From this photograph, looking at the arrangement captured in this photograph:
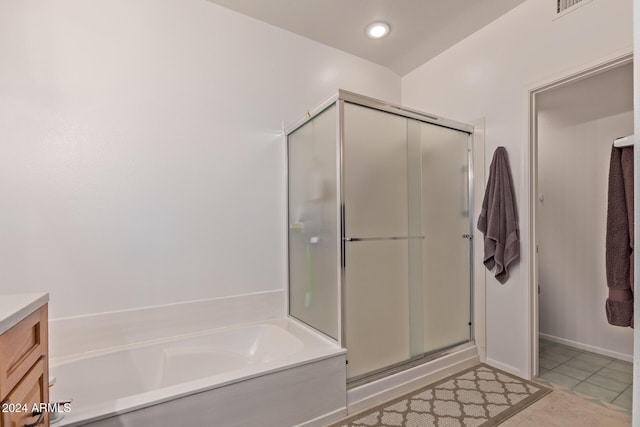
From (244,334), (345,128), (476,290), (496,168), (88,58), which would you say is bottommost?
(244,334)

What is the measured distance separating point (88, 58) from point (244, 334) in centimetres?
203

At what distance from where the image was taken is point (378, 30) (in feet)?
8.48

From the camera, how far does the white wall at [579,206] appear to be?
2.67 meters

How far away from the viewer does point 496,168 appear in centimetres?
241

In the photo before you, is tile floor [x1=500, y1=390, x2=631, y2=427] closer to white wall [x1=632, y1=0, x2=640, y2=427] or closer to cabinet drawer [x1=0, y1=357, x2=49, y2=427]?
white wall [x1=632, y1=0, x2=640, y2=427]

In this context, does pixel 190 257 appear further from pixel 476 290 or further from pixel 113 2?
pixel 476 290

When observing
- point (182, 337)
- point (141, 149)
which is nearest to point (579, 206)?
point (182, 337)

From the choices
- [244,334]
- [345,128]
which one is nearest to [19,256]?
[244,334]

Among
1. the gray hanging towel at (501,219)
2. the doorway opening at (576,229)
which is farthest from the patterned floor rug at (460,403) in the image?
the gray hanging towel at (501,219)

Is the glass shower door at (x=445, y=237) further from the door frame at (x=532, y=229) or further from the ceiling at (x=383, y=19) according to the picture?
the ceiling at (x=383, y=19)

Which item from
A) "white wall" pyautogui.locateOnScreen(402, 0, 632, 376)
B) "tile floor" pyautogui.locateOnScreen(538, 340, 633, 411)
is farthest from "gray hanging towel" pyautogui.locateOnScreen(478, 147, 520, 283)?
"tile floor" pyautogui.locateOnScreen(538, 340, 633, 411)

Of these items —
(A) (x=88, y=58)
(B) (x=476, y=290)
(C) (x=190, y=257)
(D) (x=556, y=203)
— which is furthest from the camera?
(D) (x=556, y=203)

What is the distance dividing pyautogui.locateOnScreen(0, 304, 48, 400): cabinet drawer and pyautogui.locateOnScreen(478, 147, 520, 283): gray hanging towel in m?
2.59

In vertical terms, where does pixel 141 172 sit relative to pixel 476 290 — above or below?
above
